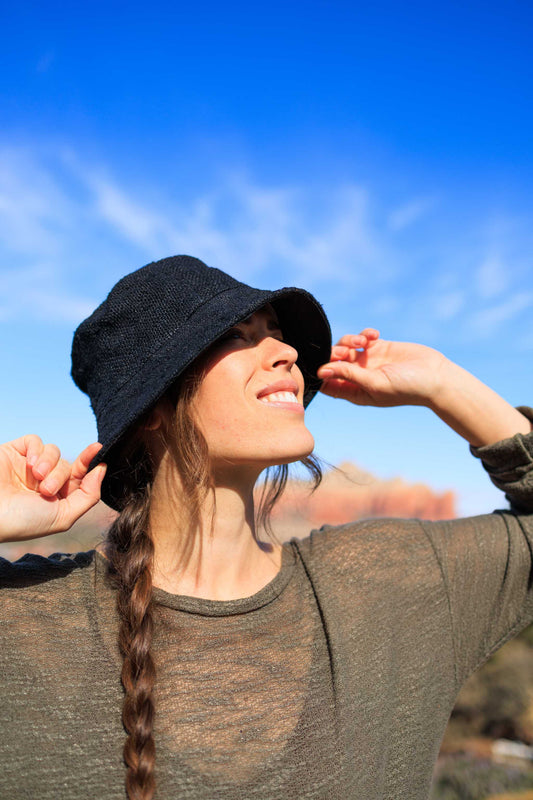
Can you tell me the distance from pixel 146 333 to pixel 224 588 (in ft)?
3.25

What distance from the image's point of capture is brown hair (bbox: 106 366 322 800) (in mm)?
1884

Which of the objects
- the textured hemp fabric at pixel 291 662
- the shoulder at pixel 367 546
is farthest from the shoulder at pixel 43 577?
the shoulder at pixel 367 546

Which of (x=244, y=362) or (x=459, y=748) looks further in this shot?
(x=459, y=748)

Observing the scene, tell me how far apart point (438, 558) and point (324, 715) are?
81 cm

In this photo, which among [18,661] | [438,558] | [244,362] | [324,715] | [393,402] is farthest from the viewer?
[393,402]

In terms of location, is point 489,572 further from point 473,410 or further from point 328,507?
point 328,507

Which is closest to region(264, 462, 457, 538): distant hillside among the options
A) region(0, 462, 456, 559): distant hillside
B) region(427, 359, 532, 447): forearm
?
region(0, 462, 456, 559): distant hillside

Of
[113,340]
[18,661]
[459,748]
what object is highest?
[113,340]

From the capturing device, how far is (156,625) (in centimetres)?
218

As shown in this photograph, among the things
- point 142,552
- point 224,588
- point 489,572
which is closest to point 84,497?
point 142,552

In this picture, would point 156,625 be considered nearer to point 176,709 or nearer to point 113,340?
point 176,709

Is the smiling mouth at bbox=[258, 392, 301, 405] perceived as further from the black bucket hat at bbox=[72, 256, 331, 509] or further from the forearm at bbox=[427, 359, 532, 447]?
the forearm at bbox=[427, 359, 532, 447]

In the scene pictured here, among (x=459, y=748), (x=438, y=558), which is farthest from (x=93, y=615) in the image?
(x=459, y=748)

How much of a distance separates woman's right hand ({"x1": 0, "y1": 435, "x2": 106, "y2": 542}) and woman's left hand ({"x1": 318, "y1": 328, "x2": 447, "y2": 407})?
4.02 feet
